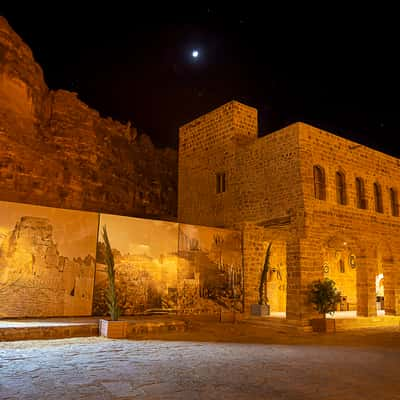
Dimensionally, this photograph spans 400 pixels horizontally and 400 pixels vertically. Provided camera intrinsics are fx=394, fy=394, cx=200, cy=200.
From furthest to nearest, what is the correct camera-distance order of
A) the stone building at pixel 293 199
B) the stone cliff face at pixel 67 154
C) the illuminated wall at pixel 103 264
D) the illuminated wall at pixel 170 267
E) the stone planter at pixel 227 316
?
the stone cliff face at pixel 67 154
the stone planter at pixel 227 316
the stone building at pixel 293 199
the illuminated wall at pixel 170 267
the illuminated wall at pixel 103 264

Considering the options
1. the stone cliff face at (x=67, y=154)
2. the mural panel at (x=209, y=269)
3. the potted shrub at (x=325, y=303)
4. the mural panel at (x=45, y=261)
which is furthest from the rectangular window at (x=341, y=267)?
the stone cliff face at (x=67, y=154)

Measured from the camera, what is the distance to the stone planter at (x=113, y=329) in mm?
8734

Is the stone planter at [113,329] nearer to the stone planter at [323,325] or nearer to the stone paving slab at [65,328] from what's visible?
the stone paving slab at [65,328]

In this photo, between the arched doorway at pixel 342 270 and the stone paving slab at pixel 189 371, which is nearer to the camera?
the stone paving slab at pixel 189 371

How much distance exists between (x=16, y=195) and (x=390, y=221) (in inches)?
774

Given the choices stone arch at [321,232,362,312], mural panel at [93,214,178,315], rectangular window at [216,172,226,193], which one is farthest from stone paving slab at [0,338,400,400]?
stone arch at [321,232,362,312]

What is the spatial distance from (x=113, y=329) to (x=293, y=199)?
689 cm

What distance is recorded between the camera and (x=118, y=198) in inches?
1157

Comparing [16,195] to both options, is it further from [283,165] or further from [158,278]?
[283,165]

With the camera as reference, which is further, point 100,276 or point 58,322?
point 100,276

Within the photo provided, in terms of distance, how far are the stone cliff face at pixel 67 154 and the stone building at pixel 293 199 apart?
11.4 m

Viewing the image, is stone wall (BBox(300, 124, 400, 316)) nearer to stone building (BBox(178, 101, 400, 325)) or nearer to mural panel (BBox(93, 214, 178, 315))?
stone building (BBox(178, 101, 400, 325))

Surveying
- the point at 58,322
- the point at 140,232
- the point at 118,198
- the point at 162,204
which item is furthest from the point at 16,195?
the point at 58,322

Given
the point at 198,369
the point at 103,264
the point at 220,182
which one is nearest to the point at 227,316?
the point at 103,264
